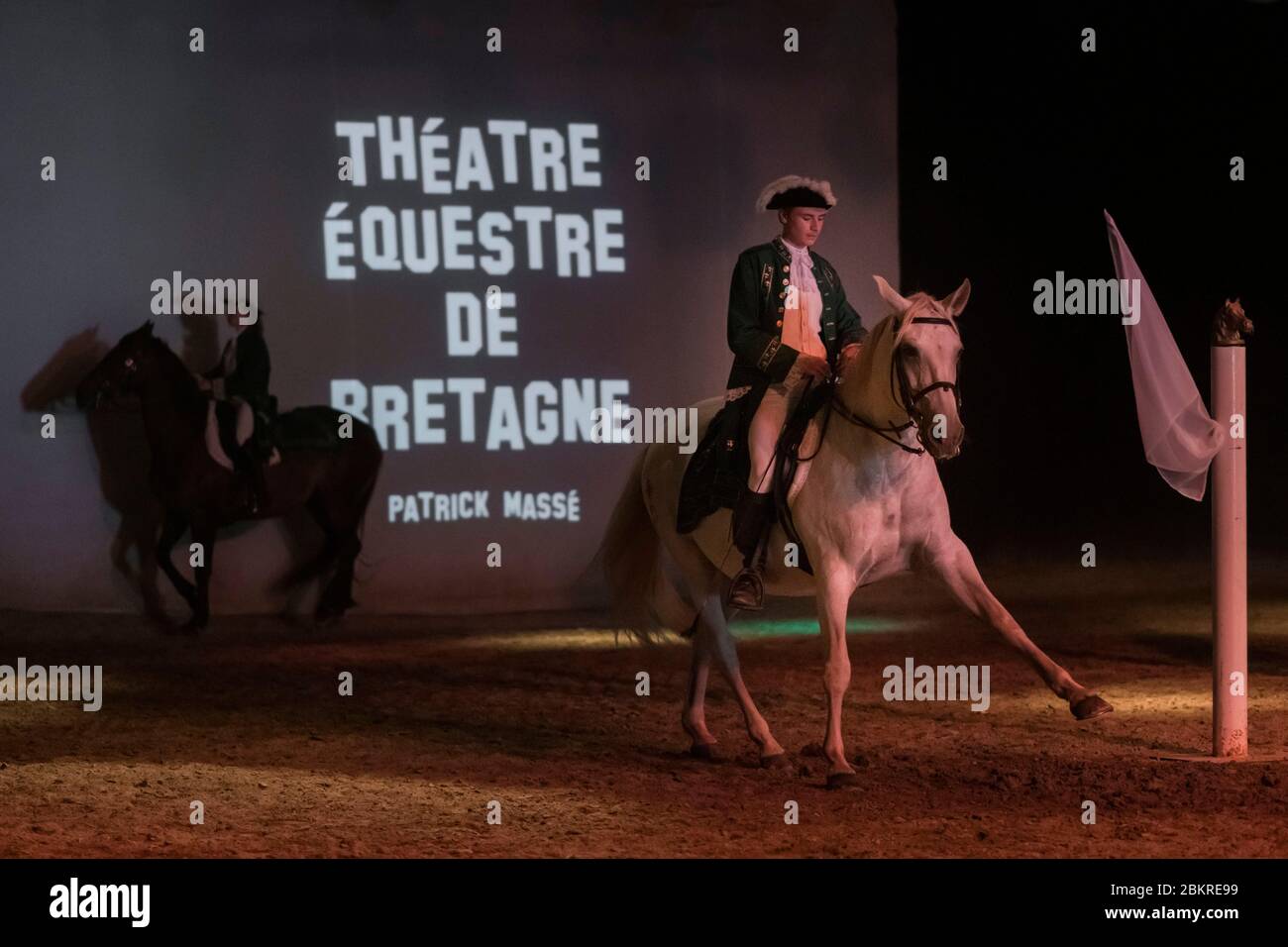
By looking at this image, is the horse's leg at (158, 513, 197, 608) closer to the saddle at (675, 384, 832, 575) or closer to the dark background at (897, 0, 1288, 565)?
the saddle at (675, 384, 832, 575)

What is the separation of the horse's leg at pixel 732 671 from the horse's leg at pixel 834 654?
0.45 m

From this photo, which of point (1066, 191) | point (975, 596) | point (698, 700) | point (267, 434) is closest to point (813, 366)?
point (975, 596)

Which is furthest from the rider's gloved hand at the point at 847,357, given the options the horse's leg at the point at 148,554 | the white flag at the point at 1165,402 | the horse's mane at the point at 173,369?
the horse's leg at the point at 148,554

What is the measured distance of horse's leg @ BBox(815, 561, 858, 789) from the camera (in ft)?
19.7

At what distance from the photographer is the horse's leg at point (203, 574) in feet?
39.1

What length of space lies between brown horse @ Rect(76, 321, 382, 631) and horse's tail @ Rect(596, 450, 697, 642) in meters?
5.17

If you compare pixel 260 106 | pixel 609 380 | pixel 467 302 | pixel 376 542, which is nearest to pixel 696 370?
pixel 609 380

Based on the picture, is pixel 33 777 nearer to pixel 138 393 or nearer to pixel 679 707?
pixel 679 707

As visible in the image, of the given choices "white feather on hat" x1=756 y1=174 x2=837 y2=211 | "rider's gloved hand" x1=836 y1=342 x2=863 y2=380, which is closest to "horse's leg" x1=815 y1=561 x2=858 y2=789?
"rider's gloved hand" x1=836 y1=342 x2=863 y2=380

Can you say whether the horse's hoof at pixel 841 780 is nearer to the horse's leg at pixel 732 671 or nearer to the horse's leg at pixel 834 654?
the horse's leg at pixel 834 654

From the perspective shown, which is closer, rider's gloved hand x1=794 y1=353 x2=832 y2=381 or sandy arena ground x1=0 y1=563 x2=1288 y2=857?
sandy arena ground x1=0 y1=563 x2=1288 y2=857

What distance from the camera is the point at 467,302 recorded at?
Result: 503 inches

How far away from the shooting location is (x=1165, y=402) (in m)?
6.22
